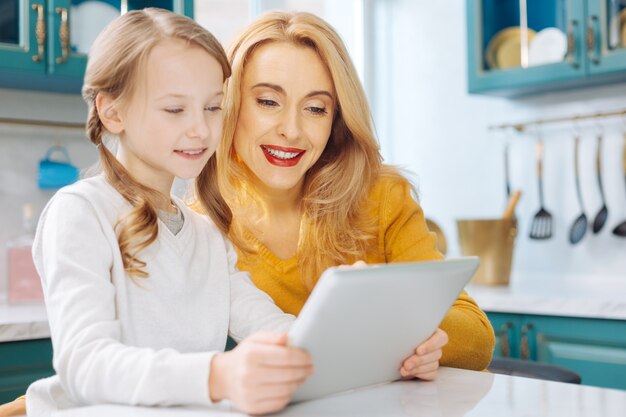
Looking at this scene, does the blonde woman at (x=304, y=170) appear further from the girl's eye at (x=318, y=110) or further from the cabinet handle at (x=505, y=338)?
the cabinet handle at (x=505, y=338)

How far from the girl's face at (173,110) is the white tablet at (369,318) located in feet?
1.13

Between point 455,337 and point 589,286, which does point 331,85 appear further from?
point 589,286

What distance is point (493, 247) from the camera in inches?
109

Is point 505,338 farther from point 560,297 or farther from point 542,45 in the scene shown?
point 542,45

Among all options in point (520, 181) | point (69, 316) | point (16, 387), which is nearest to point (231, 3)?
point (520, 181)

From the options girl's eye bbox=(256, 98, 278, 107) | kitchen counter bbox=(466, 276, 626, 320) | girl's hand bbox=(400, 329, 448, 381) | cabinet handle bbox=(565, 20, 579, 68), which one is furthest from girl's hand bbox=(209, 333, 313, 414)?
cabinet handle bbox=(565, 20, 579, 68)

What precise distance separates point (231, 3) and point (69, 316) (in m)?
2.47

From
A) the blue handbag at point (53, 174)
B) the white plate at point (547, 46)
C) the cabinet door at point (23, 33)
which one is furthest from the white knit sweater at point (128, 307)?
the white plate at point (547, 46)

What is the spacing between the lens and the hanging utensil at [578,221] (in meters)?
2.77

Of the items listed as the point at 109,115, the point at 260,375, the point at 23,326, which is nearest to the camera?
the point at 260,375

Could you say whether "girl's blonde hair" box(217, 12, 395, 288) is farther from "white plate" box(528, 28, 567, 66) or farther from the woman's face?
"white plate" box(528, 28, 567, 66)

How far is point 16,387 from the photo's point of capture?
1.90 meters

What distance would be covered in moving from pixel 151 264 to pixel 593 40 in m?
2.00

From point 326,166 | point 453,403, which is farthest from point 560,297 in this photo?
point 453,403
